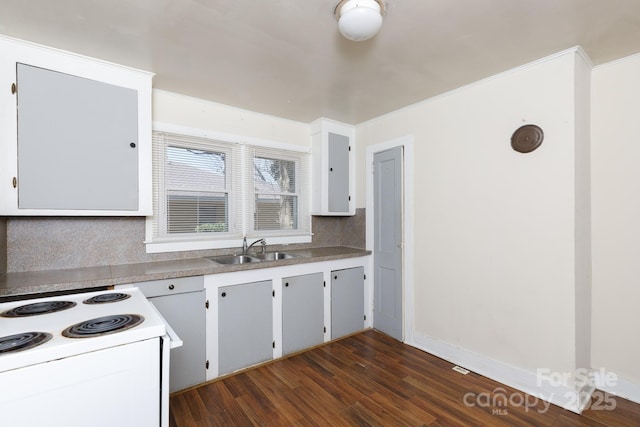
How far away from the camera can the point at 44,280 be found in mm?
1822

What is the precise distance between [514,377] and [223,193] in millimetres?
2942

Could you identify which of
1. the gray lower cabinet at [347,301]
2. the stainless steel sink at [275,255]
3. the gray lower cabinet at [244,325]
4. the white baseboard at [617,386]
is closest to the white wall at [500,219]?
the white baseboard at [617,386]

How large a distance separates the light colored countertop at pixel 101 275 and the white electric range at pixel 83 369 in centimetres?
38

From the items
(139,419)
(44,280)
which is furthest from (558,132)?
(44,280)

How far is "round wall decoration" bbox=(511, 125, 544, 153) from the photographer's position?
214cm

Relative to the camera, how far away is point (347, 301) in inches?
127

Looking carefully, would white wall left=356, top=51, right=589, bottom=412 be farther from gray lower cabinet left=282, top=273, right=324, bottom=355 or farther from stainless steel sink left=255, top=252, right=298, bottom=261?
stainless steel sink left=255, top=252, right=298, bottom=261

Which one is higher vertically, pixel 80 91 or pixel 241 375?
pixel 80 91

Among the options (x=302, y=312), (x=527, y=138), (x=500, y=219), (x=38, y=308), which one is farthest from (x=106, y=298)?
(x=527, y=138)

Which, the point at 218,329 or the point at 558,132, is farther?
the point at 218,329

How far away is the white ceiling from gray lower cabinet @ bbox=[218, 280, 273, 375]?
173cm

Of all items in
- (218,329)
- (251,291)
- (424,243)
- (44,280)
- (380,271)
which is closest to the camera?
(44,280)

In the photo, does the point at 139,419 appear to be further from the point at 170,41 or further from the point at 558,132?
the point at 558,132

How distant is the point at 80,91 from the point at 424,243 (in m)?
3.01
